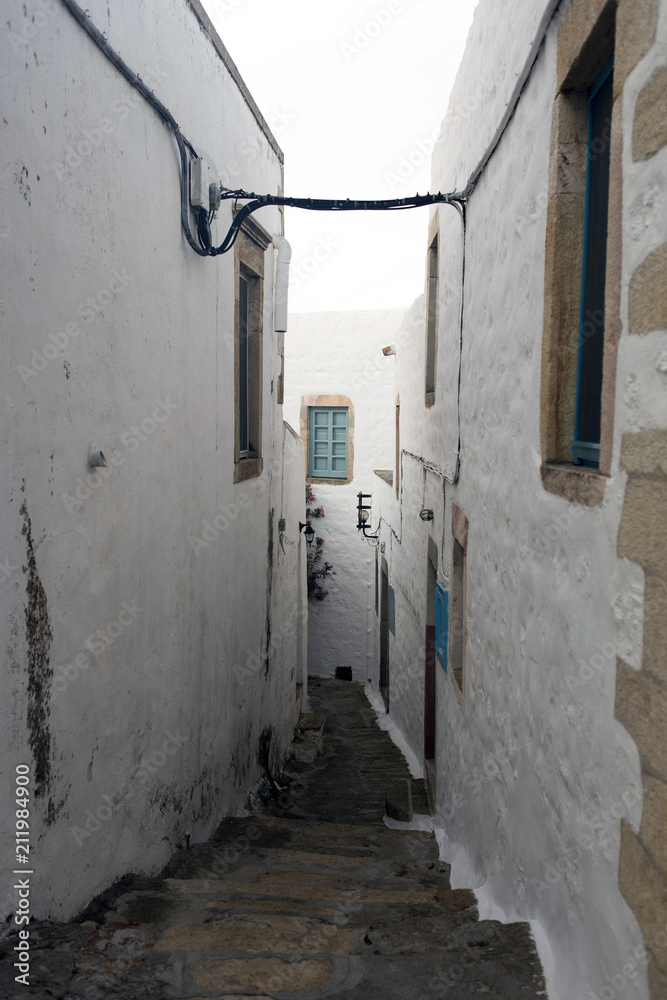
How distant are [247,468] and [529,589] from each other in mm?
3691

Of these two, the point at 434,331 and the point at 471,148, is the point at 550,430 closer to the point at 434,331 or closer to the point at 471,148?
the point at 471,148

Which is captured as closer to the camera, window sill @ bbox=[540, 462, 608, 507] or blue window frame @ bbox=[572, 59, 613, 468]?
window sill @ bbox=[540, 462, 608, 507]

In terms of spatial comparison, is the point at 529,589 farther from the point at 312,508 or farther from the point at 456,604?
the point at 312,508

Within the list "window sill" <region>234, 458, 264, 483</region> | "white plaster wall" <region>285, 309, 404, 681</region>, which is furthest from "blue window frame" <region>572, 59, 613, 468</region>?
"white plaster wall" <region>285, 309, 404, 681</region>

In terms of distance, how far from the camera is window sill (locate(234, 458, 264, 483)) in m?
6.17

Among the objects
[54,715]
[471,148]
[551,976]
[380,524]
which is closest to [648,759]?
[551,976]

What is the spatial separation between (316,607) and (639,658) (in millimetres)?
13827

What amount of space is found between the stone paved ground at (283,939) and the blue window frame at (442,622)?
61.6 inches

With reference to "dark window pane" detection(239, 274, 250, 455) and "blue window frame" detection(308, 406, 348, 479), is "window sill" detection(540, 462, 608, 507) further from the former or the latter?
"blue window frame" detection(308, 406, 348, 479)

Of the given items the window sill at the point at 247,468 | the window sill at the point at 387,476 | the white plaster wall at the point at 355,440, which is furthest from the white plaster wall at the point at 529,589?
the white plaster wall at the point at 355,440

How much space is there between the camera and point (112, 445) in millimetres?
3533

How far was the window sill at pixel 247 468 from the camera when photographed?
6.17 meters

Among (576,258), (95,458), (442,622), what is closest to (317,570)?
(442,622)

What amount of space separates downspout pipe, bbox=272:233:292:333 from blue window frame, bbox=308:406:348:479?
8.58 meters
